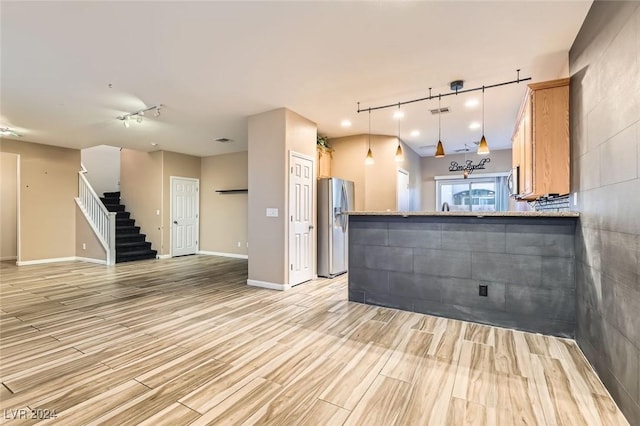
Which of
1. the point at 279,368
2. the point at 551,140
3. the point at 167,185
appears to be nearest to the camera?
the point at 279,368

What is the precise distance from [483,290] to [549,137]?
1634 mm

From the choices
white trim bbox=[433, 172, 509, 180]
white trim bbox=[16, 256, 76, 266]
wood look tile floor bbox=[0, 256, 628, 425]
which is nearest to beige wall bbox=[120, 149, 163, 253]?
white trim bbox=[16, 256, 76, 266]

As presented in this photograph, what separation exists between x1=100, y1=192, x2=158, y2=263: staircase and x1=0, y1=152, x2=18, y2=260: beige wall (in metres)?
1.94

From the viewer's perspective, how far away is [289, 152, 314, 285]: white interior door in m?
4.68

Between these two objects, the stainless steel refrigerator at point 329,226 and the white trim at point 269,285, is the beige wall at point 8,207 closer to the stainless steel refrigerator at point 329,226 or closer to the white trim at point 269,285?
the white trim at point 269,285

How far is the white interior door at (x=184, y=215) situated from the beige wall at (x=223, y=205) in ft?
0.58

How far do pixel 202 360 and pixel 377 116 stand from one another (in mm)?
4275

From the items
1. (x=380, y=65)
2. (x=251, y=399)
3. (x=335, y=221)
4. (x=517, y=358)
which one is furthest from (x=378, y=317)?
(x=380, y=65)

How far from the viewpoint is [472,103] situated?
4.40 m

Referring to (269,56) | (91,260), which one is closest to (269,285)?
(269,56)

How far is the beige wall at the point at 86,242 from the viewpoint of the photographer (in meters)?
7.00

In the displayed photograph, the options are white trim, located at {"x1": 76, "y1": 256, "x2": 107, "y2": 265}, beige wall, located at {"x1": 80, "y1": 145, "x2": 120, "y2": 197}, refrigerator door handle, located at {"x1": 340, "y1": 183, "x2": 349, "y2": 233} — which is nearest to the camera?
refrigerator door handle, located at {"x1": 340, "y1": 183, "x2": 349, "y2": 233}

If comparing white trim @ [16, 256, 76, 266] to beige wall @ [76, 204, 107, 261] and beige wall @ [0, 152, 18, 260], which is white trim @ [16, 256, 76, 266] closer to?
beige wall @ [76, 204, 107, 261]

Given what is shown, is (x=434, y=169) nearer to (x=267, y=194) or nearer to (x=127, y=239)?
(x=267, y=194)
